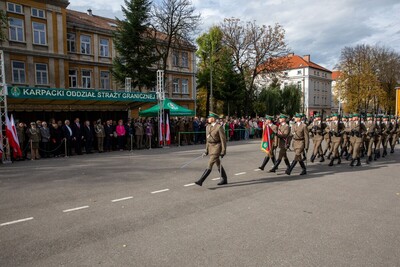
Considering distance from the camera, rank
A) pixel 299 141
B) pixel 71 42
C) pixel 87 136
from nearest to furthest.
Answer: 1. pixel 299 141
2. pixel 87 136
3. pixel 71 42

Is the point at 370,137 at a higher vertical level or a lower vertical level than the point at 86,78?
lower

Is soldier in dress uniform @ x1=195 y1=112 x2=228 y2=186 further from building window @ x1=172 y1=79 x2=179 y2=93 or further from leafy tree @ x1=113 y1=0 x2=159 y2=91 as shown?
building window @ x1=172 y1=79 x2=179 y2=93

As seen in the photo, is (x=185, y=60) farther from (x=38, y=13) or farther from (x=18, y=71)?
(x=18, y=71)

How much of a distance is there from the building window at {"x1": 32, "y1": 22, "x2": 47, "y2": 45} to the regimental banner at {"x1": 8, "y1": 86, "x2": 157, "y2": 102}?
59.6 feet

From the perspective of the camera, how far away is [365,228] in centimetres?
484

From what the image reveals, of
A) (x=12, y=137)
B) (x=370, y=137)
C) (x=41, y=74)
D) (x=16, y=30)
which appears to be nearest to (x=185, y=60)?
(x=41, y=74)

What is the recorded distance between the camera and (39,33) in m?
29.9

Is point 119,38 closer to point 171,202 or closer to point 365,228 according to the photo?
point 171,202

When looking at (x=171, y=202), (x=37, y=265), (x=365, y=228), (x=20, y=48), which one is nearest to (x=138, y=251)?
(x=37, y=265)

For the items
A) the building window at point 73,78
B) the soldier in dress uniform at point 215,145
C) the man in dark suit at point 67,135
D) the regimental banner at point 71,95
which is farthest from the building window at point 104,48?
the soldier in dress uniform at point 215,145

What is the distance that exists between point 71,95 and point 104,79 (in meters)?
21.9

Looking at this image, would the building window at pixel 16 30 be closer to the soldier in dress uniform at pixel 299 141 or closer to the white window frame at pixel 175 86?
the white window frame at pixel 175 86

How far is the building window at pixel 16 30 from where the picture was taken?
28.3 meters

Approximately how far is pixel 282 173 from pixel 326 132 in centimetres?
440
